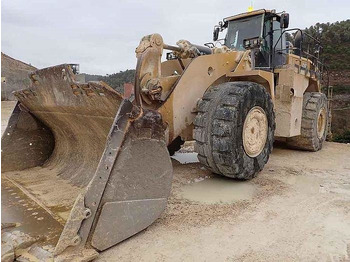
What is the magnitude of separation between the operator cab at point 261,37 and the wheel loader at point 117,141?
128mm

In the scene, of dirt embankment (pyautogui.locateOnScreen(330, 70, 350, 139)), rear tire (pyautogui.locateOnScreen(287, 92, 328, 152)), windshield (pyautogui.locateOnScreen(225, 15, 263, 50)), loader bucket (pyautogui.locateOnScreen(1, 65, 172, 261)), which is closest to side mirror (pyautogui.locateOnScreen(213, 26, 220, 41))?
windshield (pyautogui.locateOnScreen(225, 15, 263, 50))

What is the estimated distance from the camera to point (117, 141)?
229cm

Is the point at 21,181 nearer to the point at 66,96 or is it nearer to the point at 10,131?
the point at 10,131

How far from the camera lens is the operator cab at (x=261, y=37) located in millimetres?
5305

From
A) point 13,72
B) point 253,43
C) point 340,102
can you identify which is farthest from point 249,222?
point 13,72

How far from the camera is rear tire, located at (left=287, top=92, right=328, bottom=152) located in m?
6.15

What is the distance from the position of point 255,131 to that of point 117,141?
201 cm

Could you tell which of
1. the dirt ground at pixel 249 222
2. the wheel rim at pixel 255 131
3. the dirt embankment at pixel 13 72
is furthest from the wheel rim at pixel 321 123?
the dirt embankment at pixel 13 72

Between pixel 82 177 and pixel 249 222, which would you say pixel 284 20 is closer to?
pixel 249 222

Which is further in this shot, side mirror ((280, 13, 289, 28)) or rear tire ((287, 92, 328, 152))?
rear tire ((287, 92, 328, 152))

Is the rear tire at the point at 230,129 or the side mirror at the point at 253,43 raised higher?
the side mirror at the point at 253,43

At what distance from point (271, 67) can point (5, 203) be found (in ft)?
14.9

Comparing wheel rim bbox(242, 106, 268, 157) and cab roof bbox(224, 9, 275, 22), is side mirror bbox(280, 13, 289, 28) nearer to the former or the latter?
cab roof bbox(224, 9, 275, 22)

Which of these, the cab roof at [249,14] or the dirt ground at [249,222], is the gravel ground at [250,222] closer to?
the dirt ground at [249,222]
